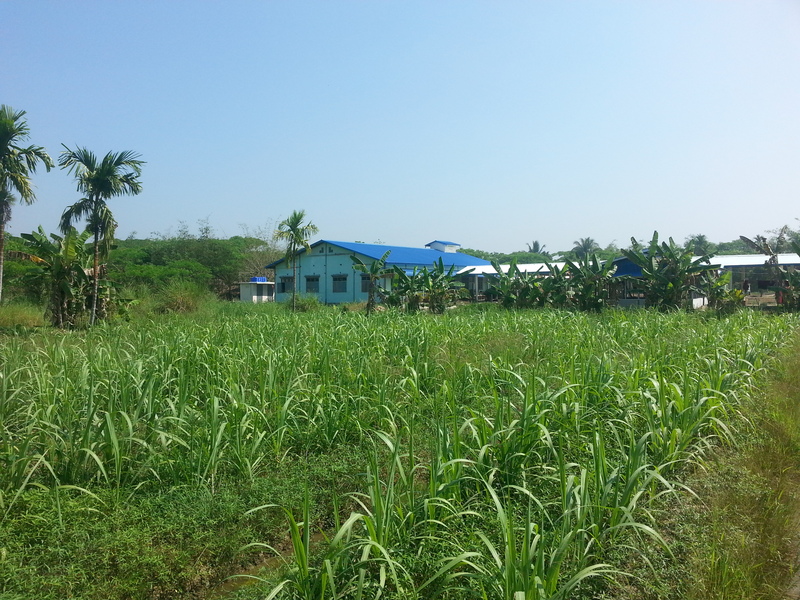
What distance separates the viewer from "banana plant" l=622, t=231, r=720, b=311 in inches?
733

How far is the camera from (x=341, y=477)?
13.8 ft

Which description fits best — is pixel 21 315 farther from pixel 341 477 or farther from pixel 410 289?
pixel 341 477

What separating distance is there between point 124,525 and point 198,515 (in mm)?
410

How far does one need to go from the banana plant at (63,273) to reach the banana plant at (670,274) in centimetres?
1679

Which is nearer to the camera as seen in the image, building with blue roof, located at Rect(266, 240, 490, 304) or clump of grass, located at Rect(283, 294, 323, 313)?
clump of grass, located at Rect(283, 294, 323, 313)

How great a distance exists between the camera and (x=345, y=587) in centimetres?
261

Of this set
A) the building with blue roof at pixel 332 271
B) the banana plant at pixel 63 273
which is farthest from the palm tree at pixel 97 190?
the building with blue roof at pixel 332 271

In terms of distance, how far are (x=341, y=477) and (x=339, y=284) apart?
2920 cm

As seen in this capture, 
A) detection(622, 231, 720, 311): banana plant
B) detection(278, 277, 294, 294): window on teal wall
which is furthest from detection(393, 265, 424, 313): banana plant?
detection(278, 277, 294, 294): window on teal wall

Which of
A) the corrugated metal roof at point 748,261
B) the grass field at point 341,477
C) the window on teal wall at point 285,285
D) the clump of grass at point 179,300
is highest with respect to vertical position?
the corrugated metal roof at point 748,261

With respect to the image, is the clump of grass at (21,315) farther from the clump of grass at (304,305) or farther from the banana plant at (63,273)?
the clump of grass at (304,305)

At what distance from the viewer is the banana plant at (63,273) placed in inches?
550

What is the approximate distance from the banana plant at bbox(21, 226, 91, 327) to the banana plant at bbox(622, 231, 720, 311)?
16794 mm

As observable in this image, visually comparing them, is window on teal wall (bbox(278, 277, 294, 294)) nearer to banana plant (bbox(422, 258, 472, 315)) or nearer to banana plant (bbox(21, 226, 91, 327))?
banana plant (bbox(422, 258, 472, 315))
